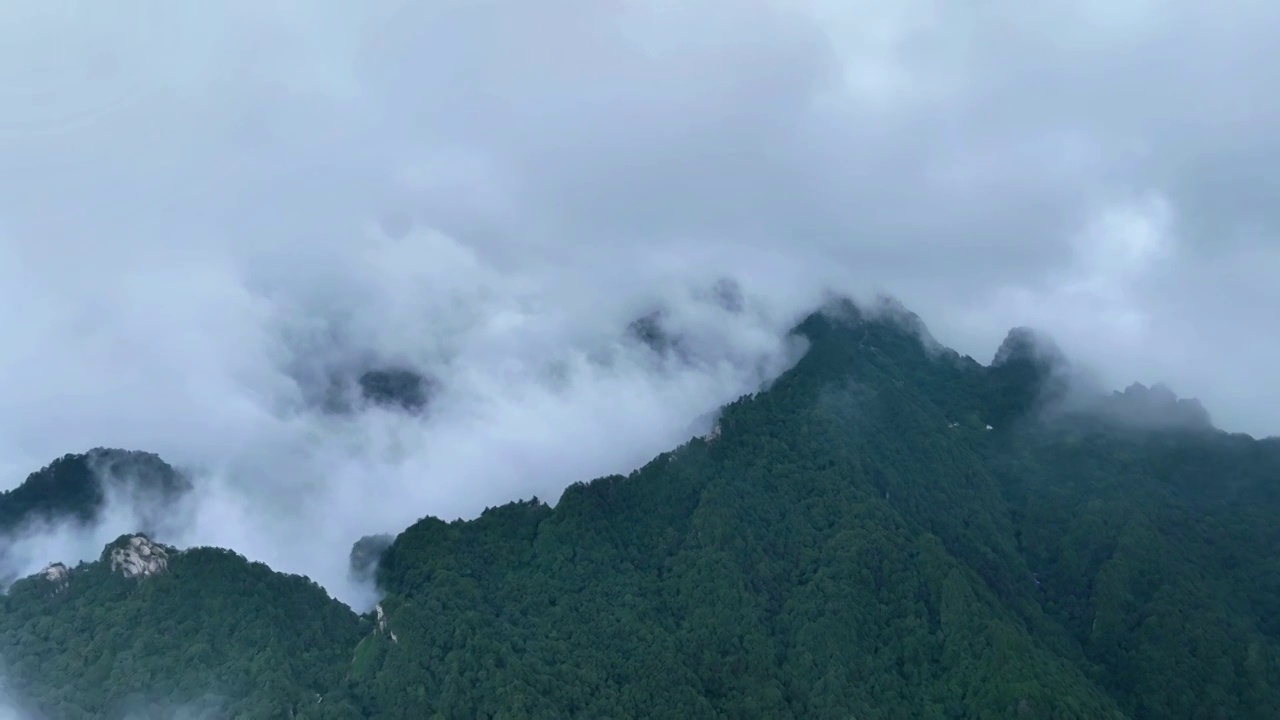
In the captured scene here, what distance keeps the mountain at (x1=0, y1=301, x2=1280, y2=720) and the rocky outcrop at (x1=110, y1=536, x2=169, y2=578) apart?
0.34 metres

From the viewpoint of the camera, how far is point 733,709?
12900 centimetres

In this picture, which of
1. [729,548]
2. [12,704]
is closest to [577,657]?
[729,548]

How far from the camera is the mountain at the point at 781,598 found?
127438mm

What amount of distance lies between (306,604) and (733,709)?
44.2m

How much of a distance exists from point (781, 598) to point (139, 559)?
66.9 meters

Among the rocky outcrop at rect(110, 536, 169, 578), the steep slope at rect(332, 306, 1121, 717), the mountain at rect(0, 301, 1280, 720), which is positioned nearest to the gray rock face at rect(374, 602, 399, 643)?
the mountain at rect(0, 301, 1280, 720)

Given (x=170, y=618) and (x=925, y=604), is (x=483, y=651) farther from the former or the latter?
(x=925, y=604)

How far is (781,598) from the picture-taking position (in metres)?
146

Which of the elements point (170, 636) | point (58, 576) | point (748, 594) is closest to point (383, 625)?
point (170, 636)

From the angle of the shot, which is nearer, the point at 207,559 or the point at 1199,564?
the point at 207,559

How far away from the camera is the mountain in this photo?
127m

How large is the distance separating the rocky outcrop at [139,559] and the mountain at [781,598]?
0.34 metres

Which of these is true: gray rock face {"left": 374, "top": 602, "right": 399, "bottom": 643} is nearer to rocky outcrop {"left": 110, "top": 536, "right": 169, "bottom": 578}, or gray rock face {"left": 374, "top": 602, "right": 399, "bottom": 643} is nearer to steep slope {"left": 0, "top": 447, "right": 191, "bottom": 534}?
rocky outcrop {"left": 110, "top": 536, "right": 169, "bottom": 578}

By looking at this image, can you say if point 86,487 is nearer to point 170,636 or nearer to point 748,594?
point 170,636
